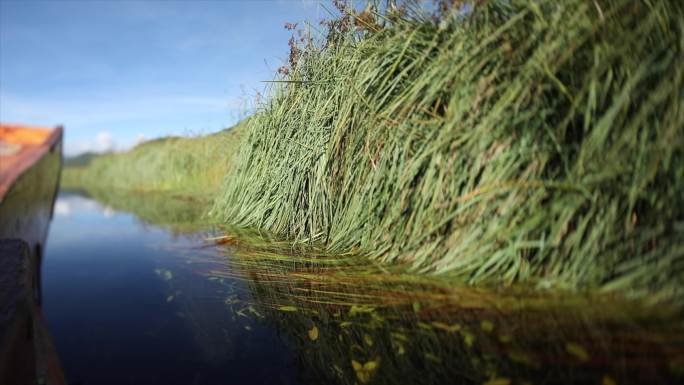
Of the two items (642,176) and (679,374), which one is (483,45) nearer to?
(642,176)

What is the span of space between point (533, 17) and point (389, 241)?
110 centimetres

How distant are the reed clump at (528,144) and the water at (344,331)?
146 mm

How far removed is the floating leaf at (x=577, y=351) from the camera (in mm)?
869

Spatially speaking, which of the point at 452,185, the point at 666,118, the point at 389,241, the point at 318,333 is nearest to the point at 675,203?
the point at 666,118

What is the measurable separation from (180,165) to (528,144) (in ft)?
28.0

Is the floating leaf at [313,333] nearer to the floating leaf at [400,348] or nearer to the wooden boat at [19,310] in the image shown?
the floating leaf at [400,348]

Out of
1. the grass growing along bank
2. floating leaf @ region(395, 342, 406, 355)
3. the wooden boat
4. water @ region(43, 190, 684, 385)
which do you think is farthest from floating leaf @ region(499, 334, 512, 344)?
the grass growing along bank

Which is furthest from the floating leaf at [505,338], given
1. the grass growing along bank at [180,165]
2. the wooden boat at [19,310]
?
the grass growing along bank at [180,165]

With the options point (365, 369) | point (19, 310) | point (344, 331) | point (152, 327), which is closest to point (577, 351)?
point (365, 369)

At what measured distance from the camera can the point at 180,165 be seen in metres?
8.52

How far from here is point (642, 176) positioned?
1.10 m

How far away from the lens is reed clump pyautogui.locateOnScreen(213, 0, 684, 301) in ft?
3.68

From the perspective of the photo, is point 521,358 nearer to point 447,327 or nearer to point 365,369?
point 447,327

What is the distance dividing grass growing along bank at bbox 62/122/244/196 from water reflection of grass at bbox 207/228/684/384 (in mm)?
2701
